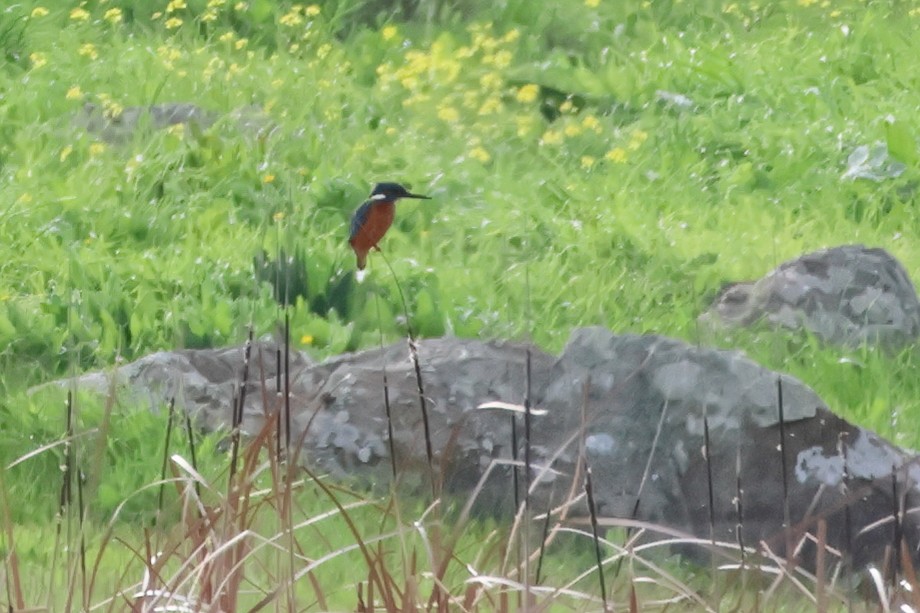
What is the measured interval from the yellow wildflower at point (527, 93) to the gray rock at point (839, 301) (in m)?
2.97

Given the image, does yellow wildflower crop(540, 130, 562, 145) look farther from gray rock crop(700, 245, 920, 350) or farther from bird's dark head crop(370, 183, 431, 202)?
gray rock crop(700, 245, 920, 350)

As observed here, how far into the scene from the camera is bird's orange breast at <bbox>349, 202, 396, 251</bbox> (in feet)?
20.7

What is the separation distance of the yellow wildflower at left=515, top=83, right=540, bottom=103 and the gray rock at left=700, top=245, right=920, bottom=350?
2965mm

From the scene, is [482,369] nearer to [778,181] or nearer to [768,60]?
[778,181]

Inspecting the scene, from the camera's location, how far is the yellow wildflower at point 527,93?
895 cm

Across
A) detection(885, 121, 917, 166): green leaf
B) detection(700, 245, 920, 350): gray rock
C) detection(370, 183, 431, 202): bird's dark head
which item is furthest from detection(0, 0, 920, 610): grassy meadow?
detection(370, 183, 431, 202): bird's dark head

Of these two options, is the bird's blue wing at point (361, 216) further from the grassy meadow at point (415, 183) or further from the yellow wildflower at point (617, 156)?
the yellow wildflower at point (617, 156)

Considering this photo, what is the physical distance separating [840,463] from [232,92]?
522cm

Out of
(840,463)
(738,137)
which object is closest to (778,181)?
(738,137)

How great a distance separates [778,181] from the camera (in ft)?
26.5

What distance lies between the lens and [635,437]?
14.3 ft

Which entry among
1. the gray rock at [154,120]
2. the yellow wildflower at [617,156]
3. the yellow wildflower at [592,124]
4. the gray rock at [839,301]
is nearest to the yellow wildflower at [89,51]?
the gray rock at [154,120]

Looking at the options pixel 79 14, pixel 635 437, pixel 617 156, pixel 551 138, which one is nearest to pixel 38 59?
pixel 79 14

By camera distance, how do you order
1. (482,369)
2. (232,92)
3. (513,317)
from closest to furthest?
(482,369) < (513,317) < (232,92)
